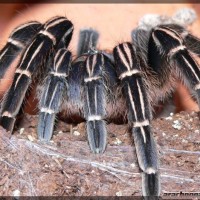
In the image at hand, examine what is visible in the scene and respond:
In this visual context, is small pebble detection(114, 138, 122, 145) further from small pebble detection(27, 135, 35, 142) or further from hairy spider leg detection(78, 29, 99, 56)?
hairy spider leg detection(78, 29, 99, 56)

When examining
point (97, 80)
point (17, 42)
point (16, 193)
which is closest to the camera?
point (16, 193)

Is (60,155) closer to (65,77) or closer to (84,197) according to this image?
(84,197)

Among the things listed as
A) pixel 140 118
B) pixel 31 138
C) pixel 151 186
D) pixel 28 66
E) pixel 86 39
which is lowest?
pixel 151 186

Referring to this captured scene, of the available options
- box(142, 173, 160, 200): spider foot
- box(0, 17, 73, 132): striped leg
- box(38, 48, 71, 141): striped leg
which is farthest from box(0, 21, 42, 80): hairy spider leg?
box(142, 173, 160, 200): spider foot

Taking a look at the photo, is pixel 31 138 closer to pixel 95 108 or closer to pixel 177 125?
pixel 95 108

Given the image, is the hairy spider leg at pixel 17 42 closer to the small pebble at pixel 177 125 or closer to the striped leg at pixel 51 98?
the striped leg at pixel 51 98

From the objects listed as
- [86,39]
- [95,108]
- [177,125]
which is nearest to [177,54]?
[177,125]

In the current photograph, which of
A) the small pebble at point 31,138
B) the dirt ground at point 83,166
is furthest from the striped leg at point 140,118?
the small pebble at point 31,138

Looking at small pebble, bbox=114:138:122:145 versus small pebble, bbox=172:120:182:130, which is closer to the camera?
small pebble, bbox=114:138:122:145
